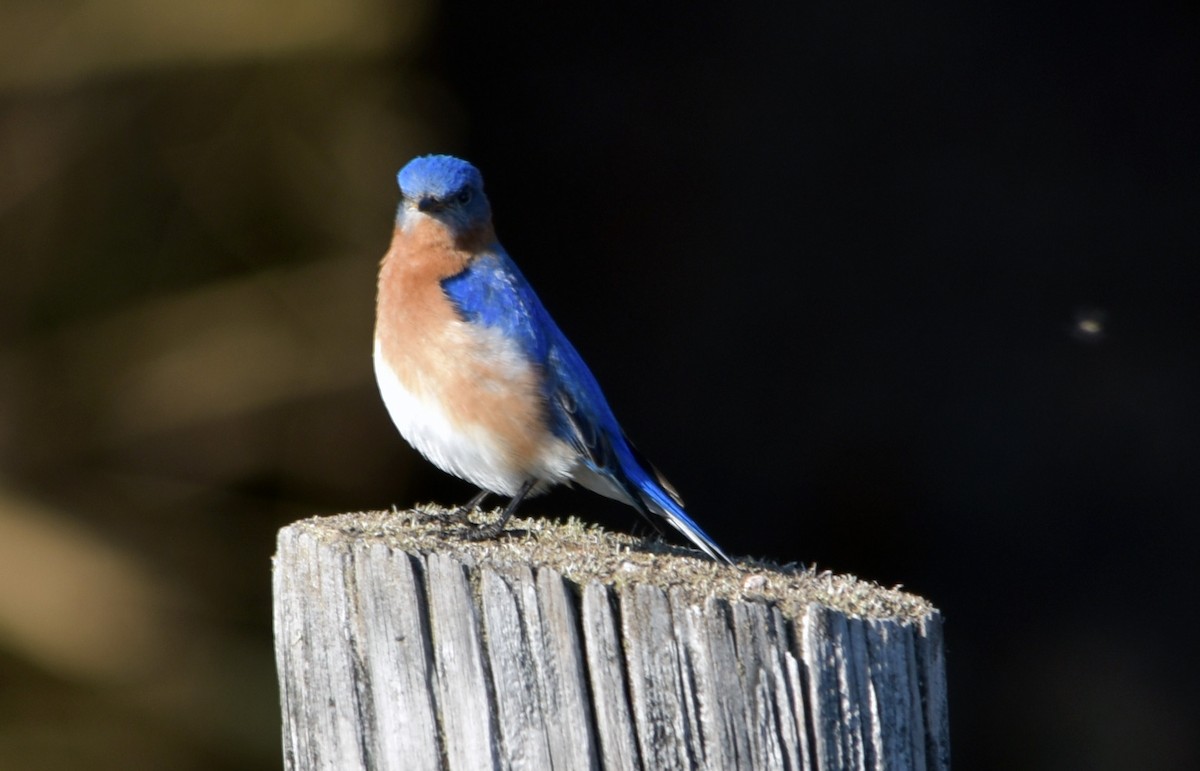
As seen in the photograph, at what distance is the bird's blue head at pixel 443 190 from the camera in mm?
4621

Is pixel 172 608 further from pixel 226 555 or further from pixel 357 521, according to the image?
pixel 357 521

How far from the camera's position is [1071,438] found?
25.8ft

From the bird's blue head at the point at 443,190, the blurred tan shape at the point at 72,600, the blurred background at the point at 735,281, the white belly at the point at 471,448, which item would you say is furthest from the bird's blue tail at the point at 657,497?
the blurred tan shape at the point at 72,600

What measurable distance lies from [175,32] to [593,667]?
5.65 meters

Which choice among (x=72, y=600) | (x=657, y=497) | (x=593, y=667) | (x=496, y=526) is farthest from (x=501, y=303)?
(x=72, y=600)

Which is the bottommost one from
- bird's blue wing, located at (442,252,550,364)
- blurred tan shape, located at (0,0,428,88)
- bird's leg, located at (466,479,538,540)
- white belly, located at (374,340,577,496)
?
bird's leg, located at (466,479,538,540)

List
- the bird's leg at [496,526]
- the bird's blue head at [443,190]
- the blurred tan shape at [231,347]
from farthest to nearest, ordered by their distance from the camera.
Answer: the blurred tan shape at [231,347]
the bird's blue head at [443,190]
the bird's leg at [496,526]

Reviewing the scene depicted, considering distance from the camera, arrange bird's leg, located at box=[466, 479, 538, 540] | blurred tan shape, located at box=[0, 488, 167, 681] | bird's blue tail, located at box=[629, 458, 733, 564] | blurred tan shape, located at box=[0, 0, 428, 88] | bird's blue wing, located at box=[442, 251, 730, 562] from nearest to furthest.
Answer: bird's leg, located at box=[466, 479, 538, 540], bird's blue tail, located at box=[629, 458, 733, 564], bird's blue wing, located at box=[442, 251, 730, 562], blurred tan shape, located at box=[0, 488, 167, 681], blurred tan shape, located at box=[0, 0, 428, 88]

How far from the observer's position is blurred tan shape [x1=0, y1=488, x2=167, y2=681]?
680 cm

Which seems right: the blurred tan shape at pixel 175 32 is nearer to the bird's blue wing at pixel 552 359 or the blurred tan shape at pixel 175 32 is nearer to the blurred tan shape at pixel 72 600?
the blurred tan shape at pixel 72 600

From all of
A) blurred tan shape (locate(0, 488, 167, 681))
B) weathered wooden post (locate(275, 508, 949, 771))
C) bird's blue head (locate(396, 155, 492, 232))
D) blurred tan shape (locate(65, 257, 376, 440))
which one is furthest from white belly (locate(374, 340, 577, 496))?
blurred tan shape (locate(0, 488, 167, 681))

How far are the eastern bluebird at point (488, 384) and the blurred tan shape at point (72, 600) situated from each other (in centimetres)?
309

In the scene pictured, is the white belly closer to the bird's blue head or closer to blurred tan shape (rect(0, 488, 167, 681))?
the bird's blue head

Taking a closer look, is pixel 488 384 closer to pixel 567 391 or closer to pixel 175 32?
pixel 567 391
